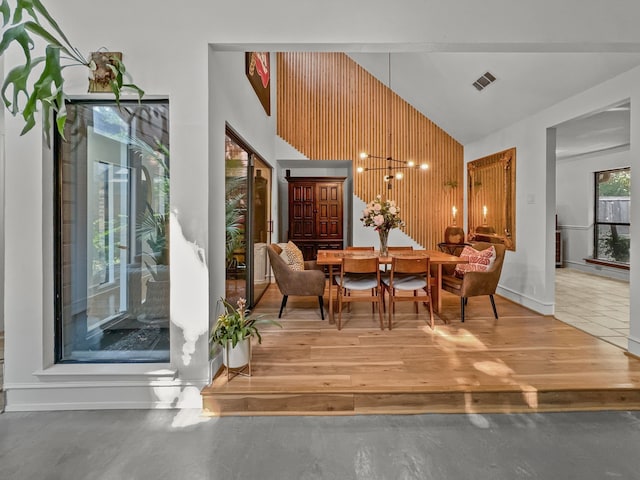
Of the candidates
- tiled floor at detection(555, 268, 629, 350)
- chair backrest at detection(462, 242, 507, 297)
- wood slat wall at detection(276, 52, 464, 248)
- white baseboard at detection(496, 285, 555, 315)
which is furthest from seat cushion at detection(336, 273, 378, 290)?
wood slat wall at detection(276, 52, 464, 248)

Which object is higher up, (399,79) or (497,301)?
(399,79)

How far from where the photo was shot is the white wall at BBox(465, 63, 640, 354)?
367cm

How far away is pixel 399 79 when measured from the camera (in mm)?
6211

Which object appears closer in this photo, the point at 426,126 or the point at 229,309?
the point at 229,309

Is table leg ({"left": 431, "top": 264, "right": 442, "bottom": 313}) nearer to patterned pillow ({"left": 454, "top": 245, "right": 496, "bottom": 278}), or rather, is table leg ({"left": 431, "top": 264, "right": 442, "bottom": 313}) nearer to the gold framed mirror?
patterned pillow ({"left": 454, "top": 245, "right": 496, "bottom": 278})

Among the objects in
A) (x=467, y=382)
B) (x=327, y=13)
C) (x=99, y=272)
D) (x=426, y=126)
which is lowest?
(x=467, y=382)

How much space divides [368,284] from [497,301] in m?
2.36

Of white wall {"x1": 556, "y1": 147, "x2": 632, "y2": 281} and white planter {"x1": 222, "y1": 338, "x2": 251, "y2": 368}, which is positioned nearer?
white planter {"x1": 222, "y1": 338, "x2": 251, "y2": 368}

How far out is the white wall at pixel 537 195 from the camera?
3670 mm

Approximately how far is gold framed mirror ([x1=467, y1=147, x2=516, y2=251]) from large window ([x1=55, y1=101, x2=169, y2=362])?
4675 mm

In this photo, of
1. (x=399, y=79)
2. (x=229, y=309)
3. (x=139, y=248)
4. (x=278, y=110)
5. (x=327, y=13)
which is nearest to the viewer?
(x=327, y=13)

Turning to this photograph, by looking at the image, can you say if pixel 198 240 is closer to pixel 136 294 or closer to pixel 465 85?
pixel 136 294

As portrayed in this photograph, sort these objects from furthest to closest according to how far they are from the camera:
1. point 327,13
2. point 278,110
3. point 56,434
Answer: point 278,110 → point 327,13 → point 56,434

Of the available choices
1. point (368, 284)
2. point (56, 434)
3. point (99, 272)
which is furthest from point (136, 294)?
point (368, 284)
